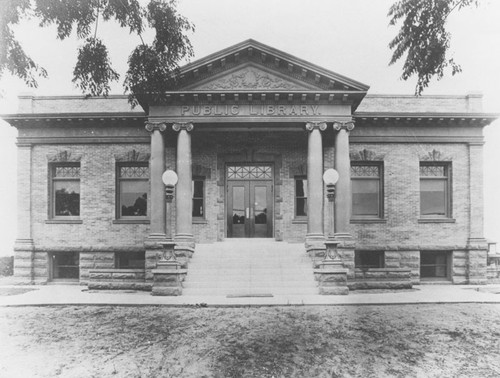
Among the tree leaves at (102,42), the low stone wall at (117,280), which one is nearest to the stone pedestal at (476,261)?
the low stone wall at (117,280)

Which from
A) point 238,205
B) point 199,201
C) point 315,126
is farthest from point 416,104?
point 199,201

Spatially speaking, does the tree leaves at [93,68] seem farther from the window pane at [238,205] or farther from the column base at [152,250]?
the window pane at [238,205]

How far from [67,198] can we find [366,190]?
13402mm

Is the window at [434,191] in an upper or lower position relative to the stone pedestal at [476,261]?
upper

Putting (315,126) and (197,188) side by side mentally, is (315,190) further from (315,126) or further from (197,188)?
(197,188)

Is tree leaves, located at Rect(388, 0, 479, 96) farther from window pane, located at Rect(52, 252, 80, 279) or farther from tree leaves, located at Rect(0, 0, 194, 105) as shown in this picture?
window pane, located at Rect(52, 252, 80, 279)

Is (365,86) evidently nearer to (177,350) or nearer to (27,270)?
(177,350)

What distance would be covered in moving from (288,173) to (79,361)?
12808 mm

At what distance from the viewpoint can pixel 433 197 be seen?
1869 centimetres

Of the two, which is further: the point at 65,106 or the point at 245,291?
the point at 65,106

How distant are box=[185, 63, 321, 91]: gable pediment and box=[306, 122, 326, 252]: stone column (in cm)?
170

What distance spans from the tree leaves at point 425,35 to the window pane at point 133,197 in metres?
13.6

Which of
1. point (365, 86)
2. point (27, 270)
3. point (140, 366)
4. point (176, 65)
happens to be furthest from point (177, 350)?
point (27, 270)

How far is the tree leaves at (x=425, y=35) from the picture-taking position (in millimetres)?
7023
